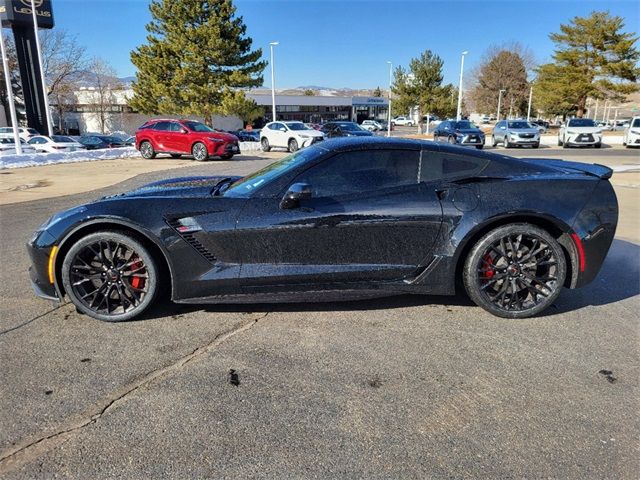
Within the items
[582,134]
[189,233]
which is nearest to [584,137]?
[582,134]

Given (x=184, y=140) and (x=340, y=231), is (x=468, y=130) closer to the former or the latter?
(x=184, y=140)

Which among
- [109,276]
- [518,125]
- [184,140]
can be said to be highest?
[518,125]

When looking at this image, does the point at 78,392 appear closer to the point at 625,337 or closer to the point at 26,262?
the point at 26,262

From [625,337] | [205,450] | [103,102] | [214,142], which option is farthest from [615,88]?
[103,102]

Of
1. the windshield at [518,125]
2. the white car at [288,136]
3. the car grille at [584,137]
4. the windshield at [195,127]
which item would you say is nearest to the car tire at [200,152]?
the windshield at [195,127]

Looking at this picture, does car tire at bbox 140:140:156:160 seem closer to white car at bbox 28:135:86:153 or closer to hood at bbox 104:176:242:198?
white car at bbox 28:135:86:153

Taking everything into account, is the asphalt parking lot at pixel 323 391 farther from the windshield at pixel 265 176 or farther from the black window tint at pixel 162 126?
the black window tint at pixel 162 126

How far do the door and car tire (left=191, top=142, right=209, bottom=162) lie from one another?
1624 cm

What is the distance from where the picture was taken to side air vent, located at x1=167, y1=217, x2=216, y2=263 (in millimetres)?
3416

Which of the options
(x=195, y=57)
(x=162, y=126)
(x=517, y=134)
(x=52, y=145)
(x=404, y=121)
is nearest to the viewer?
(x=162, y=126)

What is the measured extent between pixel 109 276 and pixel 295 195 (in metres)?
1.57

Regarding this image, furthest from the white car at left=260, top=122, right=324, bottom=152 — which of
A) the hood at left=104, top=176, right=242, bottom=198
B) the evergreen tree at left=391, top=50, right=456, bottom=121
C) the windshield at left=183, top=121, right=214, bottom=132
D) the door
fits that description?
the evergreen tree at left=391, top=50, right=456, bottom=121

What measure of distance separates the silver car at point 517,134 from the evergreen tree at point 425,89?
2256cm

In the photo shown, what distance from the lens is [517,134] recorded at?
25125 mm
